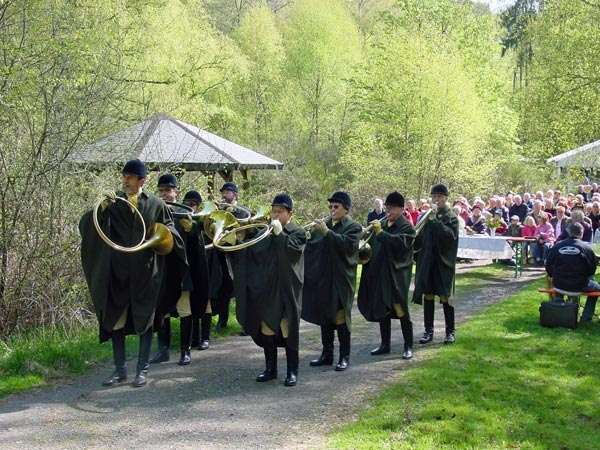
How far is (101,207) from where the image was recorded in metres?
7.71

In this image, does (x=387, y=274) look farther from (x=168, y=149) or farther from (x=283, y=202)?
(x=168, y=149)

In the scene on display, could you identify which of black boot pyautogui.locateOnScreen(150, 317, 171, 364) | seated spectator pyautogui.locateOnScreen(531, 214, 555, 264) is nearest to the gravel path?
black boot pyautogui.locateOnScreen(150, 317, 171, 364)

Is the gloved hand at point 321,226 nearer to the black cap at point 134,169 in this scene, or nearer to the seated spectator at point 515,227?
the black cap at point 134,169

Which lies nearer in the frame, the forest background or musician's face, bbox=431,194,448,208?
musician's face, bbox=431,194,448,208

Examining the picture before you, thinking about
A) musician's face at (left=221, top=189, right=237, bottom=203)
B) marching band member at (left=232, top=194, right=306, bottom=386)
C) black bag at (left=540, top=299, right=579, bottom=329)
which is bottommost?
black bag at (left=540, top=299, right=579, bottom=329)

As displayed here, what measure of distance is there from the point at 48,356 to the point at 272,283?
9.55 ft

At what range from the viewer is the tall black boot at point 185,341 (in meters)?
8.95

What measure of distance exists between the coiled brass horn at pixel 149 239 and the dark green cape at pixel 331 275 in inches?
68.1

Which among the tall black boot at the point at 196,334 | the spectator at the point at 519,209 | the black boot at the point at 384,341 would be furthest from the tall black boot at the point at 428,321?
the spectator at the point at 519,209

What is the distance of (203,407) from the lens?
23.5ft

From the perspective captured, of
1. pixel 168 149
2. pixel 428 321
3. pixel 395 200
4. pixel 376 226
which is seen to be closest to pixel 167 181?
pixel 376 226

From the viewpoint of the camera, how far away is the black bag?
35.2ft

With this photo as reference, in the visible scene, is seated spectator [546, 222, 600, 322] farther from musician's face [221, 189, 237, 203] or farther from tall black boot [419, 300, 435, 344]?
musician's face [221, 189, 237, 203]

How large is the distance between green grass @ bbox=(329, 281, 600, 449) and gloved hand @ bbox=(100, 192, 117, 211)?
3279 mm
